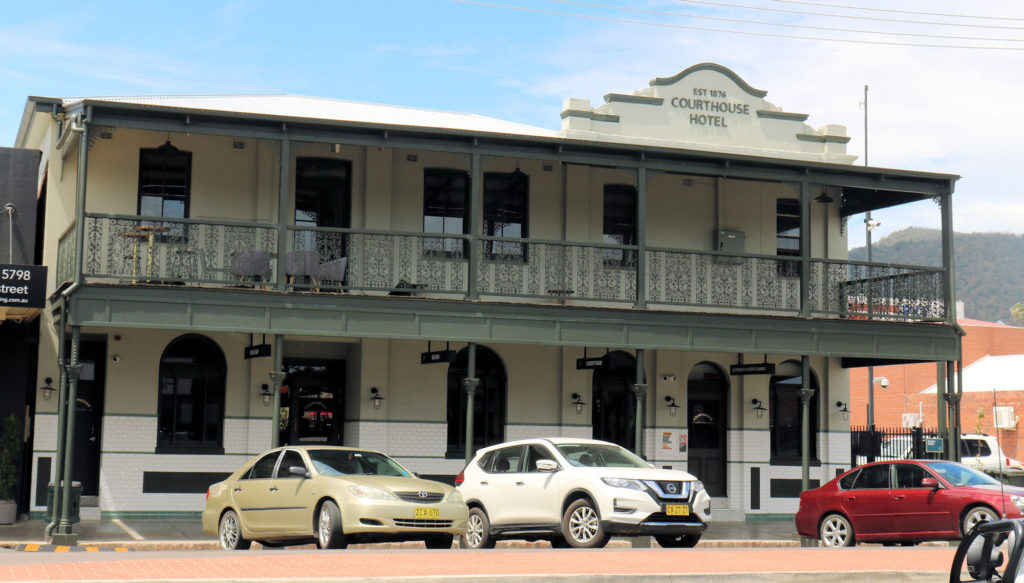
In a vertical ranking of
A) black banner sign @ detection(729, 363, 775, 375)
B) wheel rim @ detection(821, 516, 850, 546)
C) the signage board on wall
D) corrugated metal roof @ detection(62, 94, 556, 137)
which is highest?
corrugated metal roof @ detection(62, 94, 556, 137)

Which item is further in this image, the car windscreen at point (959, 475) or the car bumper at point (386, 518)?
the car windscreen at point (959, 475)

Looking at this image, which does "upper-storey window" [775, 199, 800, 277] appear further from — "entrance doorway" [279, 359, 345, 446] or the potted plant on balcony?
the potted plant on balcony

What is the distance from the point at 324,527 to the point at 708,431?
12.4m

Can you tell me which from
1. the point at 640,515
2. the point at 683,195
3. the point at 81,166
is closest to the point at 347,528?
the point at 640,515

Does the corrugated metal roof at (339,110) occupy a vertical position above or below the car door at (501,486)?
above

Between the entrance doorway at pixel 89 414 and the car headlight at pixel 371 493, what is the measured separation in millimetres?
9294

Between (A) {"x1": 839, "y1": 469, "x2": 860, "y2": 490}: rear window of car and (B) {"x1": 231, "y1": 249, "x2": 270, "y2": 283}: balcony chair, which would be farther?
(B) {"x1": 231, "y1": 249, "x2": 270, "y2": 283}: balcony chair

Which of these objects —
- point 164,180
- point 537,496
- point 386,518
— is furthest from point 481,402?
point 386,518

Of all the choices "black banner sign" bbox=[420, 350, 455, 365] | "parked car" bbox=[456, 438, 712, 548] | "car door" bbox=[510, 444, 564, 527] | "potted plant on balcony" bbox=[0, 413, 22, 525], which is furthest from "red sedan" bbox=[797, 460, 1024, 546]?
"potted plant on balcony" bbox=[0, 413, 22, 525]

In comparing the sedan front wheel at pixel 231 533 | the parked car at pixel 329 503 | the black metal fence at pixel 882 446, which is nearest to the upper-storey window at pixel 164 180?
the parked car at pixel 329 503

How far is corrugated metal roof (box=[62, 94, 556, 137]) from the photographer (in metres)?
23.0

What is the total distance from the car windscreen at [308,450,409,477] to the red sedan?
6879 millimetres

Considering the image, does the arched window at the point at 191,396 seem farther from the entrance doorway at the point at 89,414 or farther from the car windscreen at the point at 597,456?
the car windscreen at the point at 597,456

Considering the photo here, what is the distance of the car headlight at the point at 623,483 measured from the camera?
15.2m
